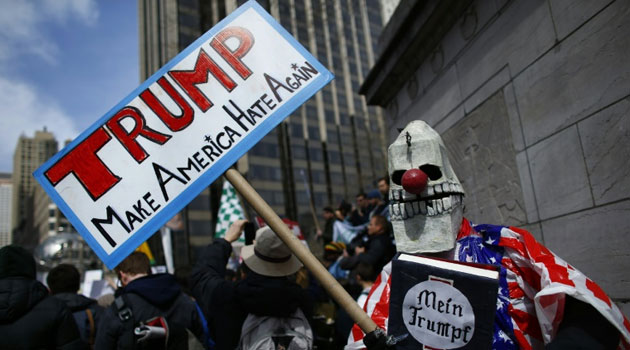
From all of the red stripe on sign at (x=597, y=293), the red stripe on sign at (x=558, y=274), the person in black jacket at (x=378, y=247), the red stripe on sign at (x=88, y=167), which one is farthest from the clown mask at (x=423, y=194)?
the person in black jacket at (x=378, y=247)

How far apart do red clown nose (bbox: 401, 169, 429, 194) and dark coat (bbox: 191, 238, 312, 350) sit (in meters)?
1.32

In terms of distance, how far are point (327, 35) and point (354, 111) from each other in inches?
422

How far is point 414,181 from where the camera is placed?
1804 millimetres

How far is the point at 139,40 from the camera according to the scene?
68875 mm

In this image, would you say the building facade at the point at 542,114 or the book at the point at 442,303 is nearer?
the book at the point at 442,303

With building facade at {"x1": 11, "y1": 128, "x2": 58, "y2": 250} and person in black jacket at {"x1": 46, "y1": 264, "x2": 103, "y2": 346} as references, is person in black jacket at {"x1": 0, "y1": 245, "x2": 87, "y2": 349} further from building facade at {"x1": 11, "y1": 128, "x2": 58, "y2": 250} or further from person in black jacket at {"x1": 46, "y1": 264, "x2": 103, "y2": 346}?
building facade at {"x1": 11, "y1": 128, "x2": 58, "y2": 250}

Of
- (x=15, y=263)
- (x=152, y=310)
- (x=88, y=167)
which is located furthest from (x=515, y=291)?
(x=15, y=263)

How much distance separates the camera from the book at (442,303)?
4.74 feet

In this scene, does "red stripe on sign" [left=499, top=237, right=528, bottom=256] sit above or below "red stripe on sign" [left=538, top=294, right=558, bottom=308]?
above

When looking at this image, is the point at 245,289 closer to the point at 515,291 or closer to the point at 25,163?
the point at 515,291

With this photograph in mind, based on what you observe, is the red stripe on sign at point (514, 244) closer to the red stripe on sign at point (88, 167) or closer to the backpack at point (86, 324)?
the red stripe on sign at point (88, 167)

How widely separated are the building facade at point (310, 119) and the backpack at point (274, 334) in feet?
122

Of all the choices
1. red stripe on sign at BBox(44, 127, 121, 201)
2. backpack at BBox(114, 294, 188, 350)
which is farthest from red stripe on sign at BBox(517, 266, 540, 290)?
backpack at BBox(114, 294, 188, 350)

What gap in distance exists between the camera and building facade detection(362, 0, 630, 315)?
2.67 meters
